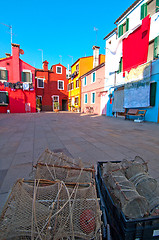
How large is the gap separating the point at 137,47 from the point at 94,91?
26.8ft

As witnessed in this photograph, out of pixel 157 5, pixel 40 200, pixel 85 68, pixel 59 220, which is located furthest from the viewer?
pixel 85 68

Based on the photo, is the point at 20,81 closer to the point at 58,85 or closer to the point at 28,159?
the point at 58,85

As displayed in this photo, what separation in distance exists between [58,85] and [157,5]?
19733 mm

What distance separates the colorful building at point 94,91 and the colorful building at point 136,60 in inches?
86.4

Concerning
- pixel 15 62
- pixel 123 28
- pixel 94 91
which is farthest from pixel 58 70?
pixel 123 28

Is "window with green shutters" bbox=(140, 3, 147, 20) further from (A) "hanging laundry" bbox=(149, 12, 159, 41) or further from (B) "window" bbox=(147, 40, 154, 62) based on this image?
(B) "window" bbox=(147, 40, 154, 62)

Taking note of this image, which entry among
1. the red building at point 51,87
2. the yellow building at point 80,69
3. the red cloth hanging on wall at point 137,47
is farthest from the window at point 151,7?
the red building at point 51,87

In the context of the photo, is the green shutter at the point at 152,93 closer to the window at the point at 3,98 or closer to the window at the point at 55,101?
the window at the point at 3,98

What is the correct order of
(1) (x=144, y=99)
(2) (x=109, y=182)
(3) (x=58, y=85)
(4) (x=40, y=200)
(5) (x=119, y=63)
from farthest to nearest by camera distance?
(3) (x=58, y=85), (5) (x=119, y=63), (1) (x=144, y=99), (2) (x=109, y=182), (4) (x=40, y=200)

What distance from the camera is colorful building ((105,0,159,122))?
8.91 m

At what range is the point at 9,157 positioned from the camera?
10.2 feet

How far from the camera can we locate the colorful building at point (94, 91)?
1580cm

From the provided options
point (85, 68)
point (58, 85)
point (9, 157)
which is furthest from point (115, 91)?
point (58, 85)

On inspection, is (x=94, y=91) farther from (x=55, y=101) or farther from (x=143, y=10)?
(x=55, y=101)
